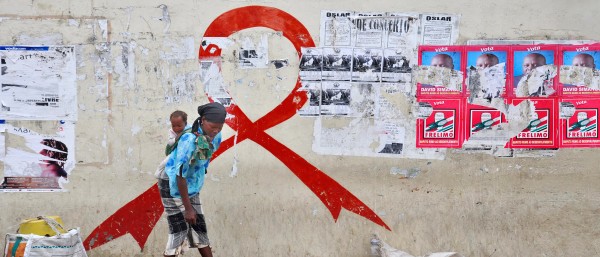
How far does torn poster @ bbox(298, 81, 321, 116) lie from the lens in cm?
587

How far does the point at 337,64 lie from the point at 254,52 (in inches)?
27.5

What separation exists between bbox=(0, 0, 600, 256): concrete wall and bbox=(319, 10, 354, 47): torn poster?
0.06 metres

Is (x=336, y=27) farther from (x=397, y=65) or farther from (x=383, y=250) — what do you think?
(x=383, y=250)

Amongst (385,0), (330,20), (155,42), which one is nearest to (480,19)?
(385,0)

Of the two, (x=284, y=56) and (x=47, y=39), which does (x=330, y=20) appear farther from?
(x=47, y=39)

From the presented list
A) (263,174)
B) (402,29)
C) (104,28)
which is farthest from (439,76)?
(104,28)

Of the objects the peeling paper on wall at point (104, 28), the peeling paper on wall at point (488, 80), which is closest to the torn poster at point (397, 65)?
the peeling paper on wall at point (488, 80)

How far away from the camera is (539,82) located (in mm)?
5801

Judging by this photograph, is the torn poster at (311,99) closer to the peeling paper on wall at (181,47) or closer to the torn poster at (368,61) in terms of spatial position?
the torn poster at (368,61)

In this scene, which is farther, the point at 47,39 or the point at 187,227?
the point at 47,39

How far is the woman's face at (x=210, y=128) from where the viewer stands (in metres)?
Result: 4.83

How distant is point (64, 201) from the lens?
19.6 ft

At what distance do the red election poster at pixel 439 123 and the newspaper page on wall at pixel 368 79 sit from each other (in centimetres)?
7

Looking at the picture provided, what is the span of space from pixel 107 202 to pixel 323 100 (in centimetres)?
202
